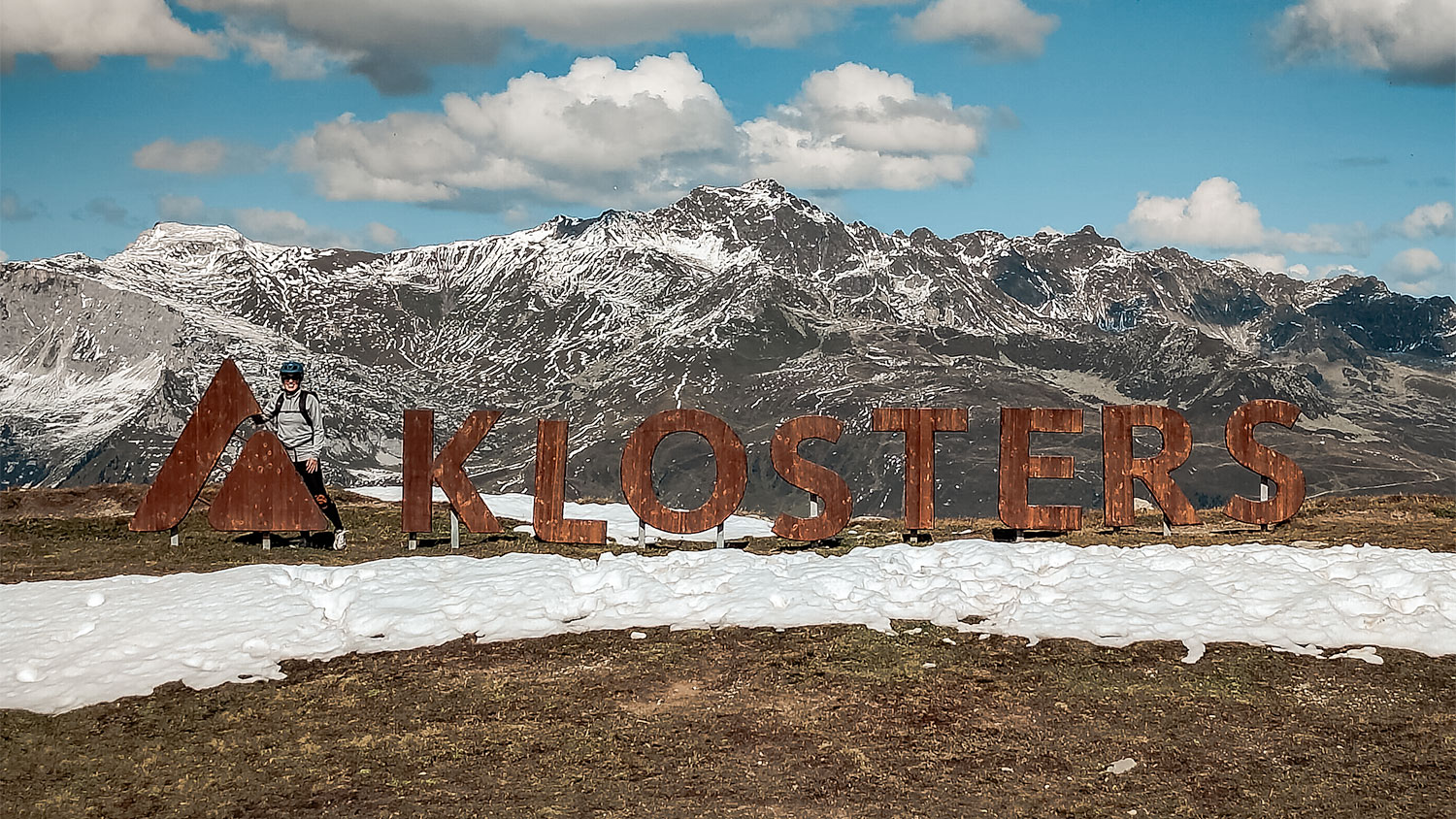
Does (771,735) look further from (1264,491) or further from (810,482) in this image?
(1264,491)

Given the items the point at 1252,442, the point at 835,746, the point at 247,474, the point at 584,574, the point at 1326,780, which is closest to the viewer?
the point at 1326,780

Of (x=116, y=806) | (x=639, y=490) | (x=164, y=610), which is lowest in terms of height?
(x=116, y=806)

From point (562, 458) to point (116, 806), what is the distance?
15.4 meters

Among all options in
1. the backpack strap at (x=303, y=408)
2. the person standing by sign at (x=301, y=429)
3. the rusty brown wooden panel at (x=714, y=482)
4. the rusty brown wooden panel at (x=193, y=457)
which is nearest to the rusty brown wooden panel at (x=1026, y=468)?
the rusty brown wooden panel at (x=714, y=482)

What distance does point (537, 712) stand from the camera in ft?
47.2

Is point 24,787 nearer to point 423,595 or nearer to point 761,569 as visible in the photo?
point 423,595

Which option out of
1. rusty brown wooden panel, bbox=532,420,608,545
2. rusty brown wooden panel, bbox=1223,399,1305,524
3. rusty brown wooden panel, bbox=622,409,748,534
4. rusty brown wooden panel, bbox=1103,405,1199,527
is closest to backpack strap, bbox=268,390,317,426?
rusty brown wooden panel, bbox=532,420,608,545

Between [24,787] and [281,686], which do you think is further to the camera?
[281,686]

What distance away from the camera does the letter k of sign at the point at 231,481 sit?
2583cm

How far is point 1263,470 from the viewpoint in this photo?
1125 inches

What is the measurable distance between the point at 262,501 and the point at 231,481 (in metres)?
0.78

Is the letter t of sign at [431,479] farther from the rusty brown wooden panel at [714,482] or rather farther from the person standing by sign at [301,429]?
the rusty brown wooden panel at [714,482]

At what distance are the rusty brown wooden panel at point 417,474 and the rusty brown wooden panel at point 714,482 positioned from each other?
4.36 meters

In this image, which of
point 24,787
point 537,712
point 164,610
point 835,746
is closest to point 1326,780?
point 835,746
